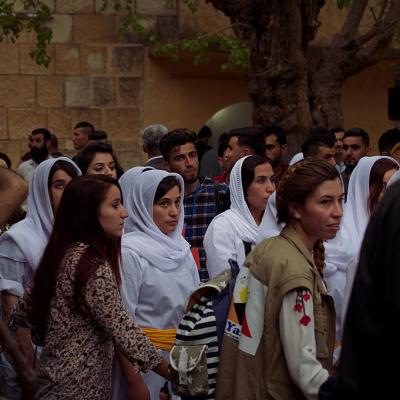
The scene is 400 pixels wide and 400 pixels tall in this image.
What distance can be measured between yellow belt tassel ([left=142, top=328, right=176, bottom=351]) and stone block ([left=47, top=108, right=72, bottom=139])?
9.57m

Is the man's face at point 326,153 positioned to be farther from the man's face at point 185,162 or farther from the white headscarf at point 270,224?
the white headscarf at point 270,224

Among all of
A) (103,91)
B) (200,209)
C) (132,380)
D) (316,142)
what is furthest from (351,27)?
(132,380)

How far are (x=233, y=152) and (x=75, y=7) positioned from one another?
257 inches

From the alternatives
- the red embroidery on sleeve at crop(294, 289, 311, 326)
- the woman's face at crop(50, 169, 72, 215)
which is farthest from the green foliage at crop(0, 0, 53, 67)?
the red embroidery on sleeve at crop(294, 289, 311, 326)

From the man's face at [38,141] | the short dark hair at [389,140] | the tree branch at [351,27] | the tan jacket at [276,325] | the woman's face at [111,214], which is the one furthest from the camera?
the tree branch at [351,27]

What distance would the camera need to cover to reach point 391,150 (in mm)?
9484

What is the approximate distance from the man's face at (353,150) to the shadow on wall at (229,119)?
19.4 feet

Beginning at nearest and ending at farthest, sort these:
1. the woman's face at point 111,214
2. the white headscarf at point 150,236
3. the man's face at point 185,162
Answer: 1. the woman's face at point 111,214
2. the white headscarf at point 150,236
3. the man's face at point 185,162

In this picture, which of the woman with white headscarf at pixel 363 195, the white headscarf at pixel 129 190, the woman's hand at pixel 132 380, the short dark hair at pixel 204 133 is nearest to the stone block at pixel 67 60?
the short dark hair at pixel 204 133

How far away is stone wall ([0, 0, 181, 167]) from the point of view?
14922 mm

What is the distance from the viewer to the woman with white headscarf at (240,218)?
6250mm

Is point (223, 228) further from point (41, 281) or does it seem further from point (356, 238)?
point (41, 281)

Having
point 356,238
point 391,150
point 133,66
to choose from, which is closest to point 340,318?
point 356,238

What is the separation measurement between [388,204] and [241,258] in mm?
3414
